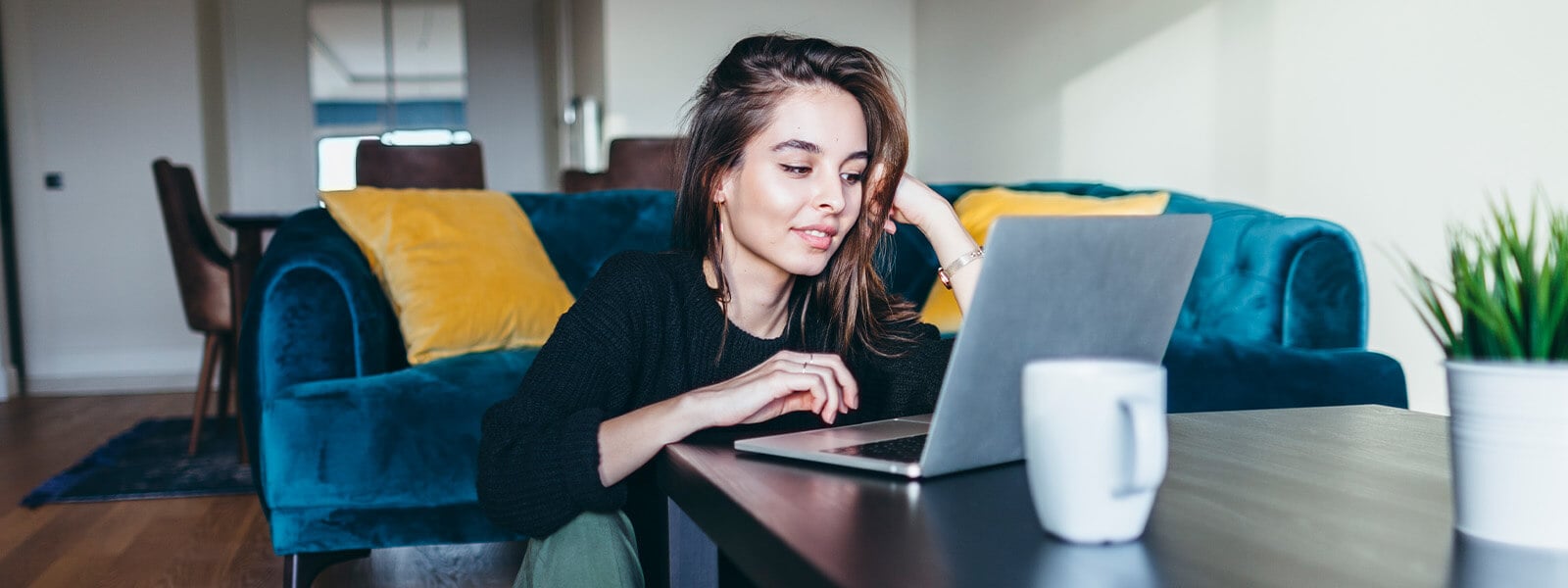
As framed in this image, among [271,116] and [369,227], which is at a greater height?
[271,116]

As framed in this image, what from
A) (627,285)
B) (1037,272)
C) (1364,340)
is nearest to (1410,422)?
(1037,272)

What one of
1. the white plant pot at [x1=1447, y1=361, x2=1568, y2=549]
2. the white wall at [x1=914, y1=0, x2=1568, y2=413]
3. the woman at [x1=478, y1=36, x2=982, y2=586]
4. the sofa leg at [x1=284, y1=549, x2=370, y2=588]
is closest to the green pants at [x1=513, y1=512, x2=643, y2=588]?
the woman at [x1=478, y1=36, x2=982, y2=586]

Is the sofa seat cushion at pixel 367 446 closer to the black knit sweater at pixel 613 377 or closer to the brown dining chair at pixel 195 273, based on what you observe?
the black knit sweater at pixel 613 377

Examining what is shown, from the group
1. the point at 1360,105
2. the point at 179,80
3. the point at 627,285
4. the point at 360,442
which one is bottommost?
the point at 360,442

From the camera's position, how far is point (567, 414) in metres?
1.09

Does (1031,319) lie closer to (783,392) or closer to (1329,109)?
(783,392)

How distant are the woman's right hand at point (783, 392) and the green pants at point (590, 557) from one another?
5.3 inches

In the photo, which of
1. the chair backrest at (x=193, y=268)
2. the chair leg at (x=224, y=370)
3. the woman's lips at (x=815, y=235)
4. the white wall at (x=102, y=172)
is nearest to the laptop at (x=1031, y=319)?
the woman's lips at (x=815, y=235)

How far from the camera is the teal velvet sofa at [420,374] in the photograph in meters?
1.80

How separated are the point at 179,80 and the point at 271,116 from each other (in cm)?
132

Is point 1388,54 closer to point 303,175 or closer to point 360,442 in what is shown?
point 360,442

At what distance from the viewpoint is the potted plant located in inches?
22.8

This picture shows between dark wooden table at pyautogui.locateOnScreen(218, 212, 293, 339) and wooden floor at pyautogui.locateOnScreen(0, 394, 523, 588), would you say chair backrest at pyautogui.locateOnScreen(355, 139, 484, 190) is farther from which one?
wooden floor at pyautogui.locateOnScreen(0, 394, 523, 588)

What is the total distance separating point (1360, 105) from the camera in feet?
7.94
